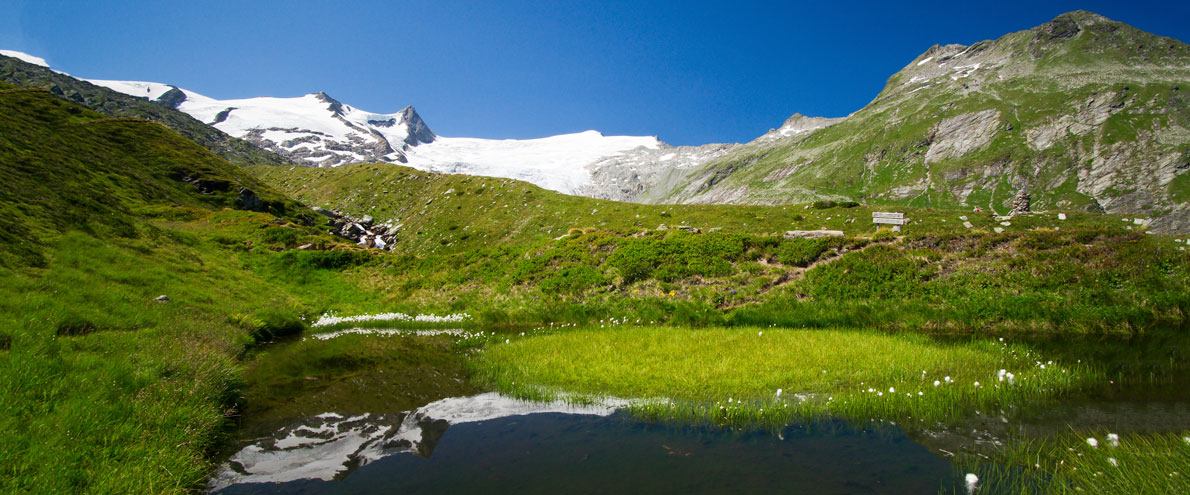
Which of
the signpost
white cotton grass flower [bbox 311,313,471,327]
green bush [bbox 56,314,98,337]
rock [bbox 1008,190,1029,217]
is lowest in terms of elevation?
white cotton grass flower [bbox 311,313,471,327]

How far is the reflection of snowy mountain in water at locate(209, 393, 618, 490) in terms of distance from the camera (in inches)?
284

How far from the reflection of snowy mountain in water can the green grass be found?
1212mm

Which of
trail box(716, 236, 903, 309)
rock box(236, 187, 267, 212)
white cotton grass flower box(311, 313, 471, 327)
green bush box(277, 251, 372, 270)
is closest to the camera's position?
trail box(716, 236, 903, 309)

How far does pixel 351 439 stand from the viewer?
8359 millimetres

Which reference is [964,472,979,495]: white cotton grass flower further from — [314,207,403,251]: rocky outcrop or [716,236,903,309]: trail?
[314,207,403,251]: rocky outcrop

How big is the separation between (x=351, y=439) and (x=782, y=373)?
990cm

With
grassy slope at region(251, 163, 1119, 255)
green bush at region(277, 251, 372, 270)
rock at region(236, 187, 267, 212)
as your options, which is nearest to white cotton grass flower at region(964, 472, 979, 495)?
grassy slope at region(251, 163, 1119, 255)

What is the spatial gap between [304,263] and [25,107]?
56.4m

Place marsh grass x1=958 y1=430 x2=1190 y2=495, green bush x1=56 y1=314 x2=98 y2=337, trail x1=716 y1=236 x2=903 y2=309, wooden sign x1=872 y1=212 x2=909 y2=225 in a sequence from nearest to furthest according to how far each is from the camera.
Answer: marsh grass x1=958 y1=430 x2=1190 y2=495 → green bush x1=56 y1=314 x2=98 y2=337 → trail x1=716 y1=236 x2=903 y2=309 → wooden sign x1=872 y1=212 x2=909 y2=225

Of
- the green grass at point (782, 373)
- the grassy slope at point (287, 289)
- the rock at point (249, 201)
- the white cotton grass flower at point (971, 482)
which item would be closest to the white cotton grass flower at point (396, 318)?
the grassy slope at point (287, 289)

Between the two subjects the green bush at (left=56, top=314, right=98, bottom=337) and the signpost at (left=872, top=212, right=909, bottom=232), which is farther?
the signpost at (left=872, top=212, right=909, bottom=232)

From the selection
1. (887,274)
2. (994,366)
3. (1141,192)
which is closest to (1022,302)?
(887,274)

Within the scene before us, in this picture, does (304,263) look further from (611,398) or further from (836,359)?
(836,359)

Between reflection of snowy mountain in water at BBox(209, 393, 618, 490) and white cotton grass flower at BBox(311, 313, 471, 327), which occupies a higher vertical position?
reflection of snowy mountain in water at BBox(209, 393, 618, 490)
